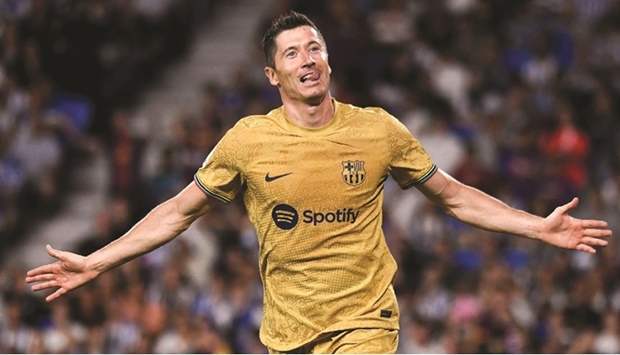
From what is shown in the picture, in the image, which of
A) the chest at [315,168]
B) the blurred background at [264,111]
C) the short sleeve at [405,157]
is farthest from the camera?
the blurred background at [264,111]

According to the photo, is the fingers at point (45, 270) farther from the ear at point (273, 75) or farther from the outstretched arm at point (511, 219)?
the outstretched arm at point (511, 219)

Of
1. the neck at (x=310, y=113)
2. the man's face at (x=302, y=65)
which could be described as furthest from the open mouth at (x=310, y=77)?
the neck at (x=310, y=113)

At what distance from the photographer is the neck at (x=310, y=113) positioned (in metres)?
5.69

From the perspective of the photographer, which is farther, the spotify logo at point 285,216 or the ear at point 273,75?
the ear at point 273,75

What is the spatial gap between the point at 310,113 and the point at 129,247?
1.05m

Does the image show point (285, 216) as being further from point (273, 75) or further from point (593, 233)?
point (593, 233)

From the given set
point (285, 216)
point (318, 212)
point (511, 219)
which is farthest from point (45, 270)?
point (511, 219)

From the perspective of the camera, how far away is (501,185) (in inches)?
464

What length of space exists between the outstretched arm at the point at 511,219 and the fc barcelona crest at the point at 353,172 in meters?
0.39

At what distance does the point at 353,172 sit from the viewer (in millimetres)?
5645

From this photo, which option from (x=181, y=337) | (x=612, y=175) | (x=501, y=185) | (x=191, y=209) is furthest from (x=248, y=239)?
(x=191, y=209)

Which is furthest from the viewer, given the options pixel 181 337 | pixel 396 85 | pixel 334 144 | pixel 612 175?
pixel 396 85

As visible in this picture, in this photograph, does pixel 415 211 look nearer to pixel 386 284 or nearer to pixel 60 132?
pixel 60 132

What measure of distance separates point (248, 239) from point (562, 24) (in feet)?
13.9
